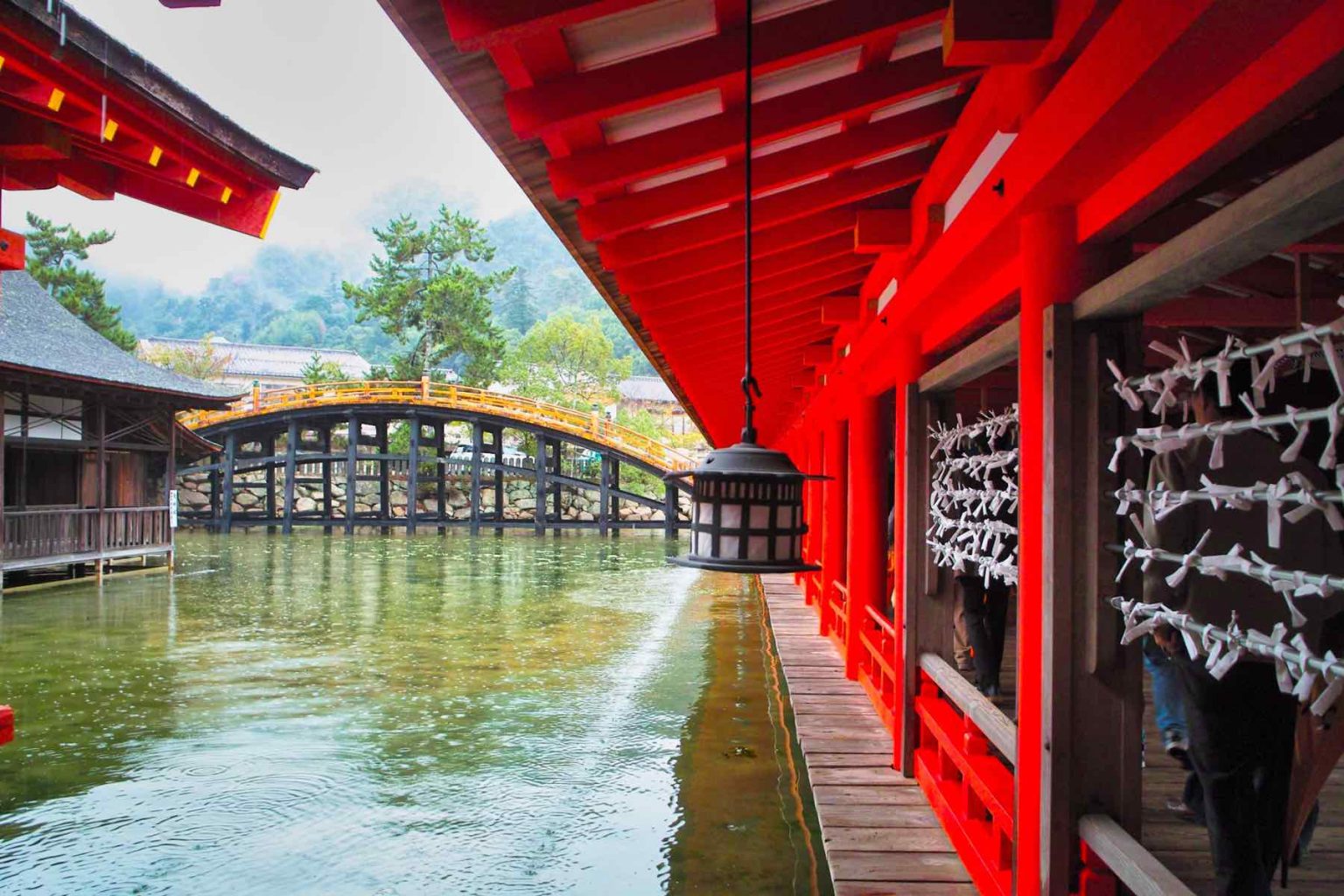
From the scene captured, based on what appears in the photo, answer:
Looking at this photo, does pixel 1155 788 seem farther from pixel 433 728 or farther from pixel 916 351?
pixel 433 728

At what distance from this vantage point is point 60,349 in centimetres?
1292

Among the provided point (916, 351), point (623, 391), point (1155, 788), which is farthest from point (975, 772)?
point (623, 391)

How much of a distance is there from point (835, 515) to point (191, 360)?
29.8m

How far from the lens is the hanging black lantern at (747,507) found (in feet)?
7.68

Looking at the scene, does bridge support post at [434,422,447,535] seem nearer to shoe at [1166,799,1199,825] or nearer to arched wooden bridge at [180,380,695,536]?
arched wooden bridge at [180,380,695,536]

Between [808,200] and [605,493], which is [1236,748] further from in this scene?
[605,493]

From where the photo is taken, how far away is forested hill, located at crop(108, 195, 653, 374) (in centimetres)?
6481

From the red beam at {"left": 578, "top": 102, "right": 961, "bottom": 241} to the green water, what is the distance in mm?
2257

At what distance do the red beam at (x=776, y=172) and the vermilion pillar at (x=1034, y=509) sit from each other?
85 centimetres

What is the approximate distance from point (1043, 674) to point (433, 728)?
170 inches

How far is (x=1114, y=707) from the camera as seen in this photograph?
2.02 meters

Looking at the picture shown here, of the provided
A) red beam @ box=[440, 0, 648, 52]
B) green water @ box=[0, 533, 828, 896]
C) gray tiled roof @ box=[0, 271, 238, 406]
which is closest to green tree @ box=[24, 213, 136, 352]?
gray tiled roof @ box=[0, 271, 238, 406]

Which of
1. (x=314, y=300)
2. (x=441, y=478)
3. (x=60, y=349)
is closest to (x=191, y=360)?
(x=441, y=478)

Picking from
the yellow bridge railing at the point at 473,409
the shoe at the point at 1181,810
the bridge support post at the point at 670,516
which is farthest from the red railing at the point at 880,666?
the yellow bridge railing at the point at 473,409
